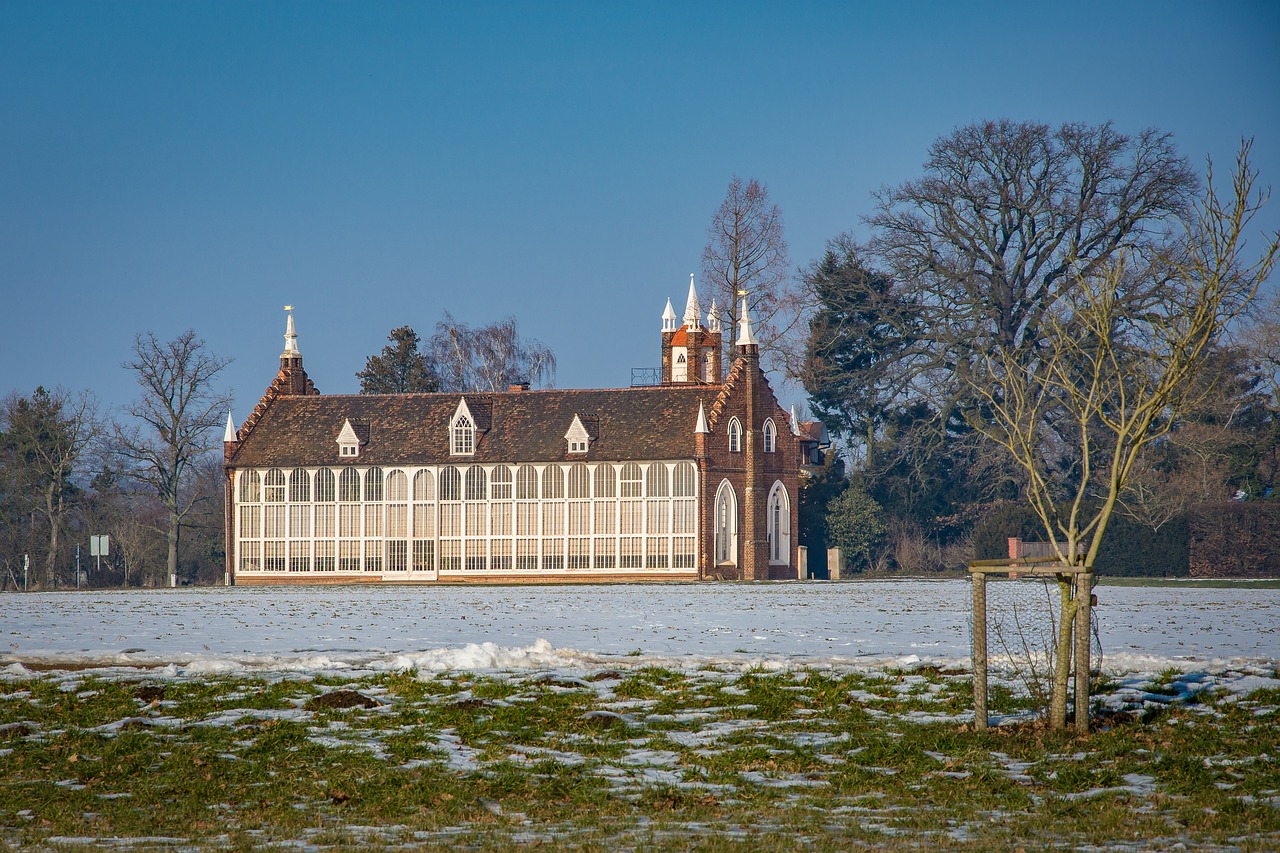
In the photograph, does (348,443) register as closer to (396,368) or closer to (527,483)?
(527,483)

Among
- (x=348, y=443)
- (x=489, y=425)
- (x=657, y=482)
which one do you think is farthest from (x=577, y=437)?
(x=348, y=443)

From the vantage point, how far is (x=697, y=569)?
57.4 metres

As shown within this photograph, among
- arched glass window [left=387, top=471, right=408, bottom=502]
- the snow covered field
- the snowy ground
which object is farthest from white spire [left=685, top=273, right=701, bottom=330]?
the snowy ground

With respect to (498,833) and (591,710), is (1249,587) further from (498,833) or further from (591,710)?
(498,833)

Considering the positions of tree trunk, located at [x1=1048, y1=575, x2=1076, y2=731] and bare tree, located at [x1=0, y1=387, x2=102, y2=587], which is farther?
bare tree, located at [x1=0, y1=387, x2=102, y2=587]

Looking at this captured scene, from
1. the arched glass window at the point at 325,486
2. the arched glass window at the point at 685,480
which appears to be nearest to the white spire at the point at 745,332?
the arched glass window at the point at 685,480

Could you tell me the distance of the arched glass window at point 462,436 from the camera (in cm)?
6116

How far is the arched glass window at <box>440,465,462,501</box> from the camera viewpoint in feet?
200

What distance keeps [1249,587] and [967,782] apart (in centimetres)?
3339

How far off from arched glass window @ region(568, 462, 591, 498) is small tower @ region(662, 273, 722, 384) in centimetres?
792

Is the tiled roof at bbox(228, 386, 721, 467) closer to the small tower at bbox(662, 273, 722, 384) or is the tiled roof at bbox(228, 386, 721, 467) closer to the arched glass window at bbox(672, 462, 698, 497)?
the arched glass window at bbox(672, 462, 698, 497)

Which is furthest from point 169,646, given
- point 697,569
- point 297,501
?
point 297,501

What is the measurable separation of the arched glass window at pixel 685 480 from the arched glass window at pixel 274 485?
17.7 metres

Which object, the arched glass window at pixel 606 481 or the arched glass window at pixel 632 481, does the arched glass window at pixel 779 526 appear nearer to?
the arched glass window at pixel 632 481
